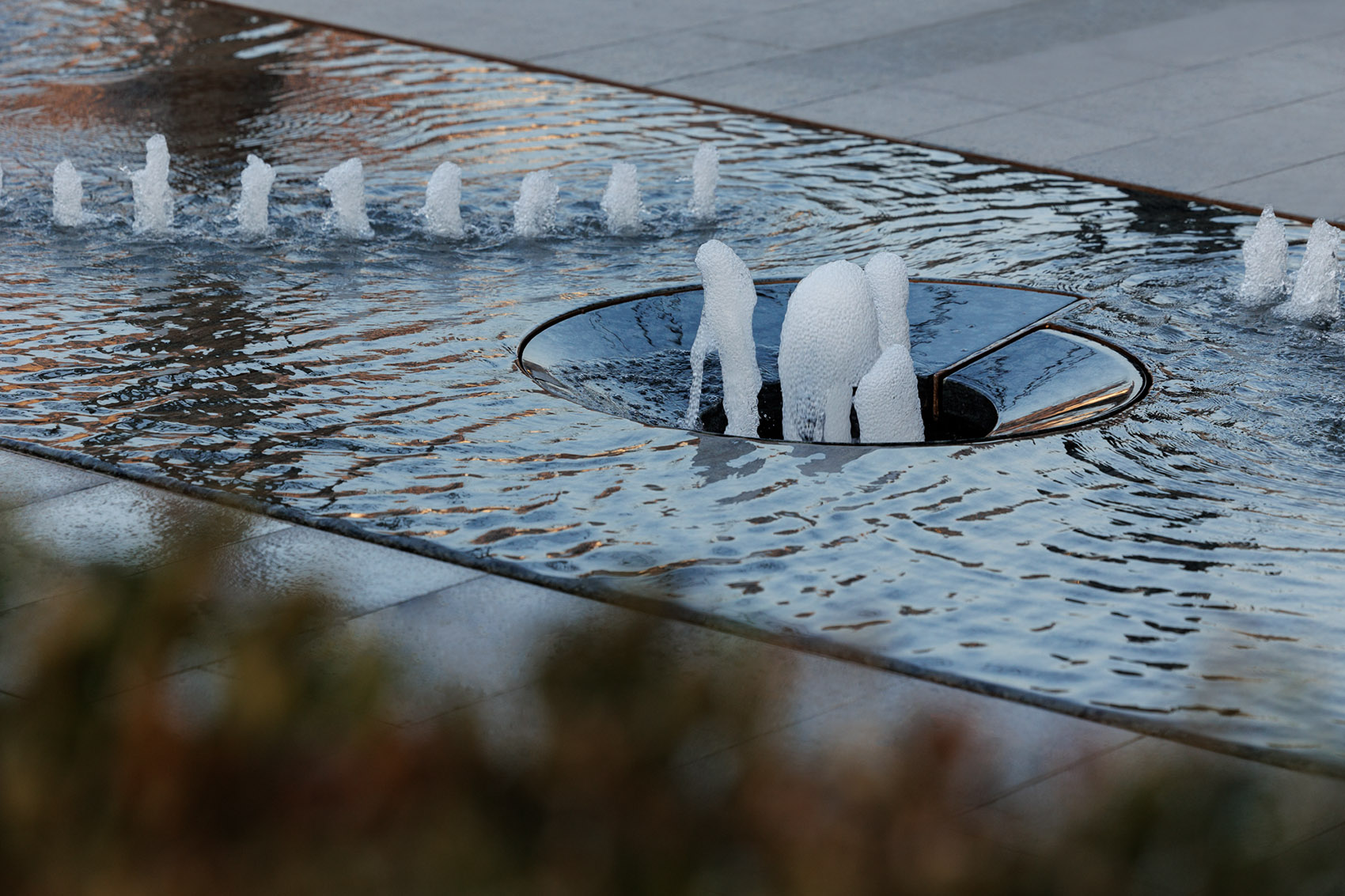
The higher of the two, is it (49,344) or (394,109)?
(394,109)

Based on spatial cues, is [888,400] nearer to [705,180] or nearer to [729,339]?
[729,339]

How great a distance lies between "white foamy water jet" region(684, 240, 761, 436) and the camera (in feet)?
21.6

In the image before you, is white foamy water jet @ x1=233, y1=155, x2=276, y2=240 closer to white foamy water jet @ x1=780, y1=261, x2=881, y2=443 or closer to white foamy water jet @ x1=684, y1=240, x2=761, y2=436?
white foamy water jet @ x1=684, y1=240, x2=761, y2=436

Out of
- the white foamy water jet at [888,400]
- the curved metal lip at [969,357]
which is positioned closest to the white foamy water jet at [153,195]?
the curved metal lip at [969,357]

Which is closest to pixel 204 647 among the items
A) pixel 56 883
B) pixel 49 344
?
pixel 56 883

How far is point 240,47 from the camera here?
12.7m

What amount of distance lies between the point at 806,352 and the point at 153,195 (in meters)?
3.77

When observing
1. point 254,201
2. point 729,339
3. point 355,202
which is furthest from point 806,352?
point 254,201

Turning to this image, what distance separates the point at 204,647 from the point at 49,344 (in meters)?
3.33

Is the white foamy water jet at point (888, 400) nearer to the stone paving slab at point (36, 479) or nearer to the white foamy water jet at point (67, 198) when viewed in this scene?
the stone paving slab at point (36, 479)

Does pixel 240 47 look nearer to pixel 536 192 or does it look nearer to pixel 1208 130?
pixel 536 192

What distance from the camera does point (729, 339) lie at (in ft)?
21.9

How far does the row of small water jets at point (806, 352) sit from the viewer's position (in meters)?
6.52

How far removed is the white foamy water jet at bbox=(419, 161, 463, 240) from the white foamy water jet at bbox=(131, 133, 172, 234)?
1.25 meters
